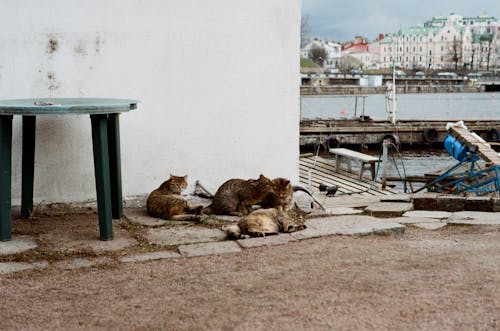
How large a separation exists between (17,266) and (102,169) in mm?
912

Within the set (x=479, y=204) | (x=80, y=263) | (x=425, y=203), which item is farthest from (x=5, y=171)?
(x=479, y=204)

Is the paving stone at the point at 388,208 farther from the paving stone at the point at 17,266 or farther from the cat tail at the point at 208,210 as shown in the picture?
the paving stone at the point at 17,266

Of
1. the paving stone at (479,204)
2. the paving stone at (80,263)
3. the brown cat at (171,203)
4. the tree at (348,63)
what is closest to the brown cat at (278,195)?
the brown cat at (171,203)

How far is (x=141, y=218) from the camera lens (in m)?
5.64

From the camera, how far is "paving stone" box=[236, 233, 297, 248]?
4.81 m

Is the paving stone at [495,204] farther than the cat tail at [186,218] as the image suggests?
Yes

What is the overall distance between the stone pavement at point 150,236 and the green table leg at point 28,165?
0.16 m

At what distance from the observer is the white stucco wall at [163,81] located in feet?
18.4

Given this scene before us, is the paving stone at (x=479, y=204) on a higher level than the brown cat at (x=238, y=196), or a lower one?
lower

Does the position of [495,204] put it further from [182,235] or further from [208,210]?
[182,235]

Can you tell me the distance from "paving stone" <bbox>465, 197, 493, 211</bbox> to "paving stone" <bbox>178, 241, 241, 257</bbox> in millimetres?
3220

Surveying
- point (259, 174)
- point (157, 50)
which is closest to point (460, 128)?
point (259, 174)

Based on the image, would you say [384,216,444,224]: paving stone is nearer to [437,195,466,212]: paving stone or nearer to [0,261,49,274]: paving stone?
[437,195,466,212]: paving stone

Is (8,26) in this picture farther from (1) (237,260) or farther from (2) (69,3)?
(1) (237,260)
